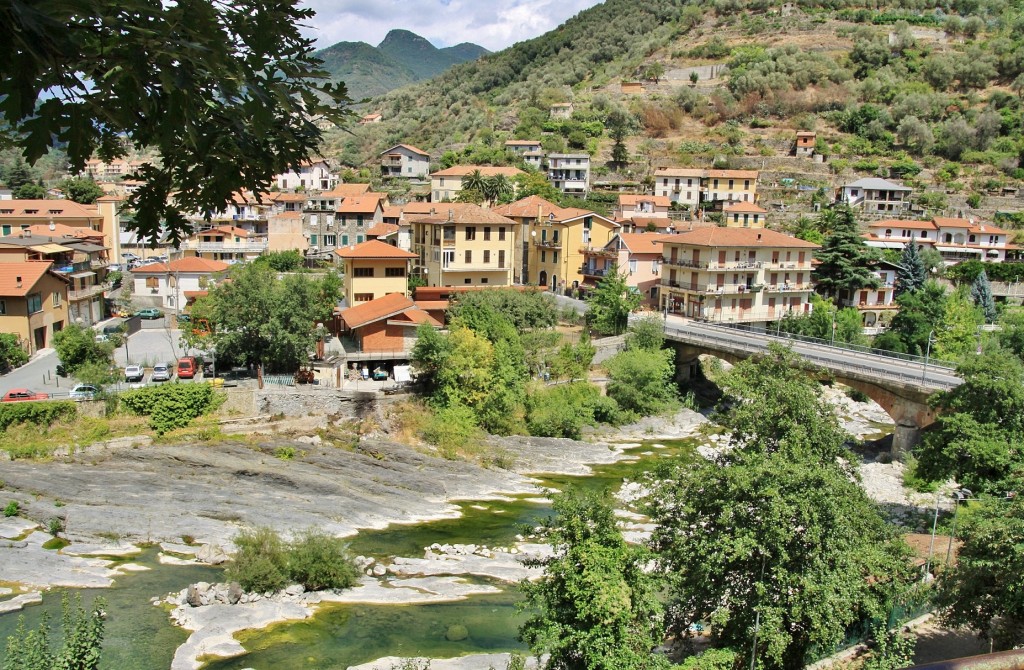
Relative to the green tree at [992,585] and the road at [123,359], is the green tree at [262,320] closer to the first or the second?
the road at [123,359]

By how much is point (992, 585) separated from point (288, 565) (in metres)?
15.9

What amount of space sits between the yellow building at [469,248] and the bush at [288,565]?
24506 millimetres

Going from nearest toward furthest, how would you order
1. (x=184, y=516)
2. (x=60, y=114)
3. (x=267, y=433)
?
(x=60, y=114) < (x=184, y=516) < (x=267, y=433)

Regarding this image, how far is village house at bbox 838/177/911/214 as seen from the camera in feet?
208

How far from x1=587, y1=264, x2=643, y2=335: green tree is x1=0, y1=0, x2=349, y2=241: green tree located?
37.8 metres

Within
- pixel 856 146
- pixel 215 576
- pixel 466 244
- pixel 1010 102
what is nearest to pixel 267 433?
pixel 215 576

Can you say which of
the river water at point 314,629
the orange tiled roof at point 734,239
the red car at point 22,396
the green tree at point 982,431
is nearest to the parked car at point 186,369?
the red car at point 22,396

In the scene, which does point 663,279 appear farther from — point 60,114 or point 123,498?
point 60,114

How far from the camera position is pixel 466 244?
143ft

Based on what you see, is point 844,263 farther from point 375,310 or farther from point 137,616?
point 137,616

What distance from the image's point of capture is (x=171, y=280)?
45.9 metres

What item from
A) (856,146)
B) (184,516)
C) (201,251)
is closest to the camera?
(184,516)

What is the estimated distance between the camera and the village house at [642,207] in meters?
61.6

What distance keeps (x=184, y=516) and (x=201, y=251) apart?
3191 cm
